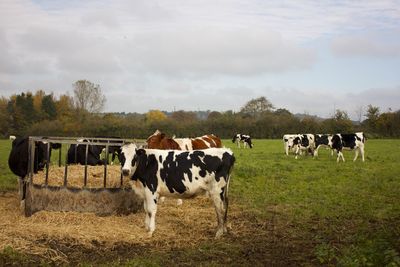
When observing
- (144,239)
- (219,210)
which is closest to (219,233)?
(219,210)

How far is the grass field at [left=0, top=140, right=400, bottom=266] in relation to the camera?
711cm

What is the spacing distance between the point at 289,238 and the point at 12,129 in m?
67.7

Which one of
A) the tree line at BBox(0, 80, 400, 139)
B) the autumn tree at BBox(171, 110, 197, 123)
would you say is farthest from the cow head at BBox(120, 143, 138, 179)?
the autumn tree at BBox(171, 110, 197, 123)

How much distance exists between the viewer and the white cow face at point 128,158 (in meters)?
9.09

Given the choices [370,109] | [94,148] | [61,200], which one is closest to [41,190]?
[61,200]

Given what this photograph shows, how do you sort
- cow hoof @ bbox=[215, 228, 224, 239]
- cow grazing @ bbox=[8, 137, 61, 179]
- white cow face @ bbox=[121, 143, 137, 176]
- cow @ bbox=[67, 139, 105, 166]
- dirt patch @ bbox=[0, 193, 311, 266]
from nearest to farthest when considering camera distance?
dirt patch @ bbox=[0, 193, 311, 266] → cow hoof @ bbox=[215, 228, 224, 239] → white cow face @ bbox=[121, 143, 137, 176] → cow grazing @ bbox=[8, 137, 61, 179] → cow @ bbox=[67, 139, 105, 166]

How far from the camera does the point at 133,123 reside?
59.6 meters

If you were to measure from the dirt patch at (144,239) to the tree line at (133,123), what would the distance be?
46312mm

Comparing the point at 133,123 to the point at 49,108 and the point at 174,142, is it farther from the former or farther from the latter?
the point at 174,142

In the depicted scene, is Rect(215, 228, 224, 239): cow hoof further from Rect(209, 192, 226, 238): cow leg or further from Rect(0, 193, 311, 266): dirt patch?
Rect(0, 193, 311, 266): dirt patch

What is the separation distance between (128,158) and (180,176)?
116 cm

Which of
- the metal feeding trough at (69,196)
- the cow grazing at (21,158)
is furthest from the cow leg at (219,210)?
the cow grazing at (21,158)

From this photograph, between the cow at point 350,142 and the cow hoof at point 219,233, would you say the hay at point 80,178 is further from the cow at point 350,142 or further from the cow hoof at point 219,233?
the cow at point 350,142

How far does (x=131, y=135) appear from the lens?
56.3m
